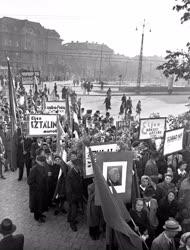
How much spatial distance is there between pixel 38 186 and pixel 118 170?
2.33m

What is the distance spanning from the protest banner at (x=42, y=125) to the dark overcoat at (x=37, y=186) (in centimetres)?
236

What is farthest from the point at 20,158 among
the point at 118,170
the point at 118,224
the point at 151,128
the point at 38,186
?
the point at 118,224

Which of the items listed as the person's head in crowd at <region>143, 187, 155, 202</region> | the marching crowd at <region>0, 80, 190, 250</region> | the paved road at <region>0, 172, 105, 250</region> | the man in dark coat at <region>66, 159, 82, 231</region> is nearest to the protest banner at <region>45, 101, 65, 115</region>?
the marching crowd at <region>0, 80, 190, 250</region>

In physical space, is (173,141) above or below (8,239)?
above

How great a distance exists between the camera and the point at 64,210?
8039mm

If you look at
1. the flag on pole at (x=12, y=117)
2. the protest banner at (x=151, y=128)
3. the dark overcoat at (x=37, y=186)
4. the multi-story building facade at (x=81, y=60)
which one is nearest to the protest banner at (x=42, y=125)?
the flag on pole at (x=12, y=117)

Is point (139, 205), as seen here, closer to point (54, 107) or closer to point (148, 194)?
point (148, 194)

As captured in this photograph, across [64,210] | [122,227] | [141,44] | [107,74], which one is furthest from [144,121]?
[107,74]

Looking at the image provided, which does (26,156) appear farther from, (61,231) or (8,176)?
(61,231)

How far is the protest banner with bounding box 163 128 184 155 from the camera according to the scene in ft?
27.0

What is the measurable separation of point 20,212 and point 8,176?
8.74ft

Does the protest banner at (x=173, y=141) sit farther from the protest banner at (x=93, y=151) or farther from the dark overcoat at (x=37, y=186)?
the dark overcoat at (x=37, y=186)

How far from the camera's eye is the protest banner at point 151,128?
997cm

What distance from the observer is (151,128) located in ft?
33.5
